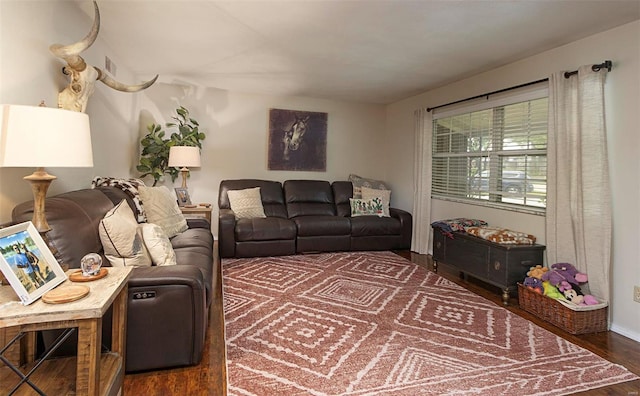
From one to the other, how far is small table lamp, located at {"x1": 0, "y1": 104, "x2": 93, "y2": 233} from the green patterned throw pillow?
12.4ft

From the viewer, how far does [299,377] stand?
1829 millimetres

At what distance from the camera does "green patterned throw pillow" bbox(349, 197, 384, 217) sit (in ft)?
16.2

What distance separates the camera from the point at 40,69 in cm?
206

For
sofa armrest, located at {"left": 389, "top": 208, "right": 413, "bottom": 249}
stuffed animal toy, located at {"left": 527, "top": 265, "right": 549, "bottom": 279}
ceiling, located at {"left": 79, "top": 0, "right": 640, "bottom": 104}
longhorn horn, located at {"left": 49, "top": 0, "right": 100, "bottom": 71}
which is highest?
ceiling, located at {"left": 79, "top": 0, "right": 640, "bottom": 104}

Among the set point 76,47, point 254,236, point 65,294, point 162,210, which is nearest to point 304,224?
point 254,236

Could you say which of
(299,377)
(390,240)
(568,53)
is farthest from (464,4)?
(390,240)

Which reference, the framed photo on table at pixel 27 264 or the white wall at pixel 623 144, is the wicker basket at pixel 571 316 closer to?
the white wall at pixel 623 144

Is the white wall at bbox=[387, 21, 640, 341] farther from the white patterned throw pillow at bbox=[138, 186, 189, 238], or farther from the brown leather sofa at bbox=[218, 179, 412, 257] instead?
the white patterned throw pillow at bbox=[138, 186, 189, 238]

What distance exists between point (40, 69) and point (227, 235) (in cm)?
243

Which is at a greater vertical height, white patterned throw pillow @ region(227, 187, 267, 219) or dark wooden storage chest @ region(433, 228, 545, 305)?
white patterned throw pillow @ region(227, 187, 267, 219)

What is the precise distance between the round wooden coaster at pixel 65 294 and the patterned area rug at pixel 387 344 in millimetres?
857

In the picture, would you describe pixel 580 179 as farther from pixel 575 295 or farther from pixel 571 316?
pixel 571 316

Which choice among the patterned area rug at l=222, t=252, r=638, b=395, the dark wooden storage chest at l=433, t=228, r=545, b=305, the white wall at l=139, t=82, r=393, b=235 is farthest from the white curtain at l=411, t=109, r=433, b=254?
the patterned area rug at l=222, t=252, r=638, b=395

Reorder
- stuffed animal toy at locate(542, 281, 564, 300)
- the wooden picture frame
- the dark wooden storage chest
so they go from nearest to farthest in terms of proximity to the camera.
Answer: stuffed animal toy at locate(542, 281, 564, 300), the dark wooden storage chest, the wooden picture frame
